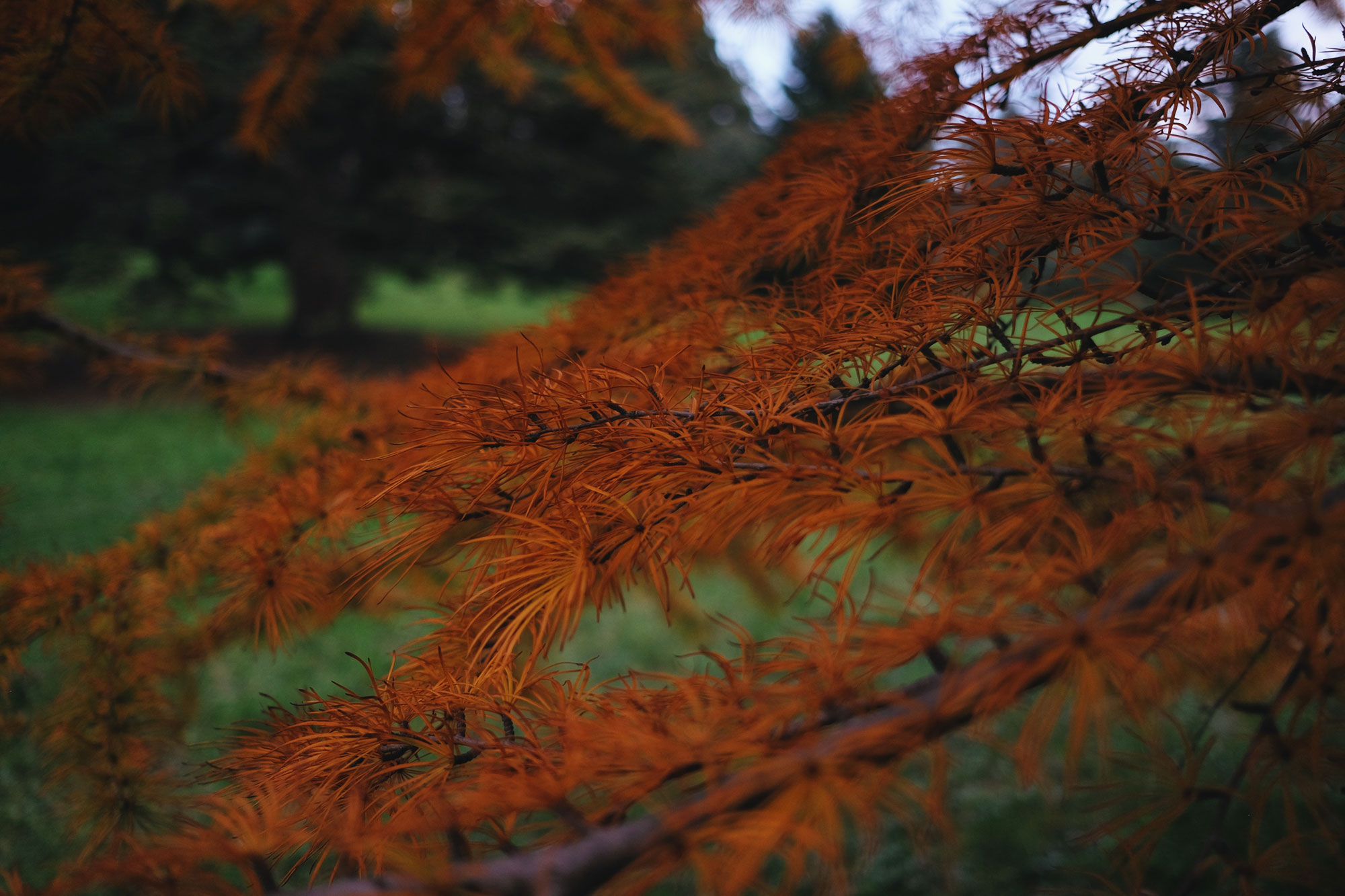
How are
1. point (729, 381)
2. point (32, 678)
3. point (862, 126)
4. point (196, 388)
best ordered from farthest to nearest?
point (196, 388) → point (32, 678) → point (862, 126) → point (729, 381)

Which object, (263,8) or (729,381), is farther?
(263,8)

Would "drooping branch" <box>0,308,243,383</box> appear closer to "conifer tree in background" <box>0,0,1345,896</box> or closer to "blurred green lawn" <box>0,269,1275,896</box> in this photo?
"blurred green lawn" <box>0,269,1275,896</box>

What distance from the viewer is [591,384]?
27.8 inches

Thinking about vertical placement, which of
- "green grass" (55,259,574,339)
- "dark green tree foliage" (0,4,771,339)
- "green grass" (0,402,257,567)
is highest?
"dark green tree foliage" (0,4,771,339)

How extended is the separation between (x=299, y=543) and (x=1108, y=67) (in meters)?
1.01

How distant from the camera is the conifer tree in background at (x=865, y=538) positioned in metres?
0.41

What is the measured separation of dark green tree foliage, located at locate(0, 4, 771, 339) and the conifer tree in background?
458cm

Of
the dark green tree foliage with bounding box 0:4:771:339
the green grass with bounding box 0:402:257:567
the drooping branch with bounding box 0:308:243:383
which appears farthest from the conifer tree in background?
the dark green tree foliage with bounding box 0:4:771:339

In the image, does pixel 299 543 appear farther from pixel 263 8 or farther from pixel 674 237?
pixel 263 8

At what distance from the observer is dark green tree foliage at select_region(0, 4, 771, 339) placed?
475 centimetres

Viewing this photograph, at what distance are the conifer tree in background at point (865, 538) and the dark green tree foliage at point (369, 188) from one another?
15.0ft

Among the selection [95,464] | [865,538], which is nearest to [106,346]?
[865,538]

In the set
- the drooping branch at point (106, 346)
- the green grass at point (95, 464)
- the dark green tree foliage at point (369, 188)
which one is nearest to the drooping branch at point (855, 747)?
the drooping branch at point (106, 346)

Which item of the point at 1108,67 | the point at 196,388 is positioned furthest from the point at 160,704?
the point at 1108,67
